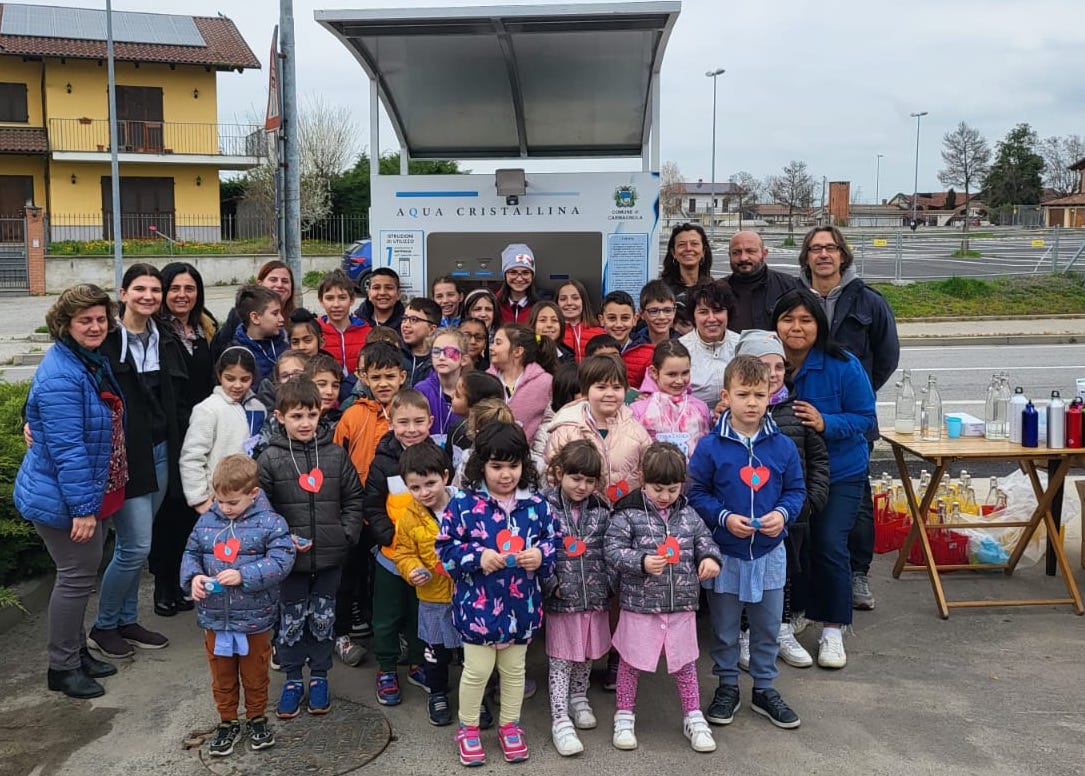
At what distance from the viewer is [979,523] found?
18.5 ft

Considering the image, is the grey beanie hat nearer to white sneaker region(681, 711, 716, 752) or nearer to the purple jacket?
the purple jacket

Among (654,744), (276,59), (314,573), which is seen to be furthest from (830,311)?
(276,59)

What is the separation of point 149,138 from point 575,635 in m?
34.6

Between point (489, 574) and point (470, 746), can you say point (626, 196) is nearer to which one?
point (489, 574)

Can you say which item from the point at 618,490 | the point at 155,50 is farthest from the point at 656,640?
the point at 155,50

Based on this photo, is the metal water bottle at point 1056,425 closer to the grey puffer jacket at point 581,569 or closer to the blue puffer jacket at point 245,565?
the grey puffer jacket at point 581,569

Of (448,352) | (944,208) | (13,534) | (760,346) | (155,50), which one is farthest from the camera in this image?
(944,208)

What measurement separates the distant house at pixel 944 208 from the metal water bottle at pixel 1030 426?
216 ft

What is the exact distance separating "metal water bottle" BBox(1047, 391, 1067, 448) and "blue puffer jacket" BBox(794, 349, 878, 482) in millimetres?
1221

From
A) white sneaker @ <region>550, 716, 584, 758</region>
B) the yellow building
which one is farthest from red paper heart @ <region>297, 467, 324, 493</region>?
the yellow building

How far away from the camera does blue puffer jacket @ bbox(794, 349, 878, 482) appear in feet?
14.4

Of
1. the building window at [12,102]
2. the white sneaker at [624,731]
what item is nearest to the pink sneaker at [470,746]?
the white sneaker at [624,731]

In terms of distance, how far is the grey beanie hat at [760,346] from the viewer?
13.7 ft

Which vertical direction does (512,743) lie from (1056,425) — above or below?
below
